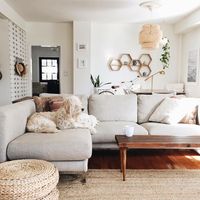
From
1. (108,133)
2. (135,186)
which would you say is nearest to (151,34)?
(108,133)

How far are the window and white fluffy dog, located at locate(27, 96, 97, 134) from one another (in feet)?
26.4

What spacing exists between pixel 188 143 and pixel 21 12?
4661mm

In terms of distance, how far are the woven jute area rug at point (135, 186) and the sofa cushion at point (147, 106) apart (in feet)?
3.44

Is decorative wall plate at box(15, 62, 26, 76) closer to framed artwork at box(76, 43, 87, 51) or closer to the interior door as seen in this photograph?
framed artwork at box(76, 43, 87, 51)

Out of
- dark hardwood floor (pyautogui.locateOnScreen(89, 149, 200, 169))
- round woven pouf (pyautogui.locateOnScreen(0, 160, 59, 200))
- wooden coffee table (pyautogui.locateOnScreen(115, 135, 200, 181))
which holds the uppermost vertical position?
wooden coffee table (pyautogui.locateOnScreen(115, 135, 200, 181))

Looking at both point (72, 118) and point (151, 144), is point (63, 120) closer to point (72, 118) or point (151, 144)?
point (72, 118)

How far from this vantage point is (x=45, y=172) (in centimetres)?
183

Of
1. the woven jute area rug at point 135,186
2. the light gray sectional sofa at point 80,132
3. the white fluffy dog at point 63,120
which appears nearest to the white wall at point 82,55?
the light gray sectional sofa at point 80,132

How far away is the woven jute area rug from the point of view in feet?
7.02

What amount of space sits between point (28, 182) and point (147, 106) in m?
2.36

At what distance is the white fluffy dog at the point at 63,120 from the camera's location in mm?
2723

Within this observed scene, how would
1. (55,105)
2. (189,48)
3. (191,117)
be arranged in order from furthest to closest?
(189,48) < (191,117) < (55,105)

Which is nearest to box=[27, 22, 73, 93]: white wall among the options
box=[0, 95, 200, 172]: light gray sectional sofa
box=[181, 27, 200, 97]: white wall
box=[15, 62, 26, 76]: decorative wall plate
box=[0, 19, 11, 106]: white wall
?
box=[15, 62, 26, 76]: decorative wall plate

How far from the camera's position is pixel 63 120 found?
283cm
